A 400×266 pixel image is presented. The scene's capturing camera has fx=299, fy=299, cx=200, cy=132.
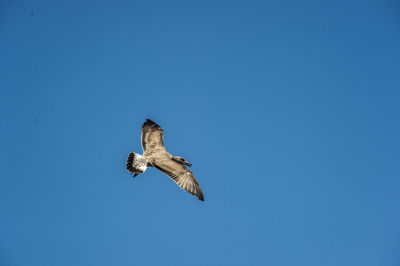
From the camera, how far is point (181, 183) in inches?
370

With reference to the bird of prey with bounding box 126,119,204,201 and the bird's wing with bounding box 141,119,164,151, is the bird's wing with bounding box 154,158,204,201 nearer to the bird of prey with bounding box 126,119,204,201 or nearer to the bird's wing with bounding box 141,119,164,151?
the bird of prey with bounding box 126,119,204,201

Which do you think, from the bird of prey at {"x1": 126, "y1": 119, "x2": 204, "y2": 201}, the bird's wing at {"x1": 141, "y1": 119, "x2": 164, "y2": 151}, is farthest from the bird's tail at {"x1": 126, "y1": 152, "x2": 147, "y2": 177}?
the bird's wing at {"x1": 141, "y1": 119, "x2": 164, "y2": 151}

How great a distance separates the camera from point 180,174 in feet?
31.7

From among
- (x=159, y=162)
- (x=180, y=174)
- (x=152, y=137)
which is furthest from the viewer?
(x=152, y=137)

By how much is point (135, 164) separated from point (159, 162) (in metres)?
0.78

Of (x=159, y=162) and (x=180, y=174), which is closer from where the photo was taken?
(x=180, y=174)

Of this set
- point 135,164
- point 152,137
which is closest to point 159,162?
point 135,164

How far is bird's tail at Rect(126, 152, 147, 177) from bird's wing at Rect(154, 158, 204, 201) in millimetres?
422

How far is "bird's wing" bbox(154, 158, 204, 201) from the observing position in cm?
934

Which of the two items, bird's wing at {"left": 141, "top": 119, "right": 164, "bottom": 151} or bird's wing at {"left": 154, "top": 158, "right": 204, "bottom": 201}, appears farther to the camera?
bird's wing at {"left": 141, "top": 119, "right": 164, "bottom": 151}

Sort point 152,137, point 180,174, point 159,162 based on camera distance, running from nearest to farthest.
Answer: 1. point 180,174
2. point 159,162
3. point 152,137

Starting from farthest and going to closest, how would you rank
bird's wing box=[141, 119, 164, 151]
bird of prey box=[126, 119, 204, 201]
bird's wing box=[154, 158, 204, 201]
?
bird's wing box=[141, 119, 164, 151] → bird of prey box=[126, 119, 204, 201] → bird's wing box=[154, 158, 204, 201]

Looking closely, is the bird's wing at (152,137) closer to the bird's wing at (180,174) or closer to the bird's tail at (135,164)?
the bird's tail at (135,164)

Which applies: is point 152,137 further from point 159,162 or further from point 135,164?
point 135,164
